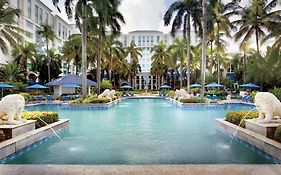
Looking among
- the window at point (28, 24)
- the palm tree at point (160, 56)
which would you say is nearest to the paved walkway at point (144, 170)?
the window at point (28, 24)

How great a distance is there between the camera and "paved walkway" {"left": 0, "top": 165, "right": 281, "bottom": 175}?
4953 mm

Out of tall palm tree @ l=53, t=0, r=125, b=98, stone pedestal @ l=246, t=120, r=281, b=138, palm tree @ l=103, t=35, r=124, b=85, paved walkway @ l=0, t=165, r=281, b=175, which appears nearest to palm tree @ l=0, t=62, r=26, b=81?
palm tree @ l=103, t=35, r=124, b=85

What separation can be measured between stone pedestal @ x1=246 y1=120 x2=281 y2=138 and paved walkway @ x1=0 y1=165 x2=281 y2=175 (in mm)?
2409

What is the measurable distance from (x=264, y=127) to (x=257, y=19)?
27267 millimetres

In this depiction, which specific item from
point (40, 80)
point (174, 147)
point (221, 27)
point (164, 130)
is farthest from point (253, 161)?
point (40, 80)

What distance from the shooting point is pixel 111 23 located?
97.1 feet

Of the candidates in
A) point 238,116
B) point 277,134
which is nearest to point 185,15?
point 238,116

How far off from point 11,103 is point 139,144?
4125mm

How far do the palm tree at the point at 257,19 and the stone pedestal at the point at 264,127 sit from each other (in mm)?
24831

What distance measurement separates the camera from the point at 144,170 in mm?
5137

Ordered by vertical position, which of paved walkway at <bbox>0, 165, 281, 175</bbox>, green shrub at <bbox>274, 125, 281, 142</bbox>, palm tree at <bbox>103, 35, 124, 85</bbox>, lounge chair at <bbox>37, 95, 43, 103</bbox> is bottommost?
paved walkway at <bbox>0, 165, 281, 175</bbox>

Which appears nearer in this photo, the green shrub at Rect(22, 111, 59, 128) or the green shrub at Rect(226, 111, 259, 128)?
the green shrub at Rect(22, 111, 59, 128)

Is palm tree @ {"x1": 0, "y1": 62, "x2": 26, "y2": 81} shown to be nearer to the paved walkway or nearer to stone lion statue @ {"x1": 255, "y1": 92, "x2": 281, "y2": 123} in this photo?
the paved walkway

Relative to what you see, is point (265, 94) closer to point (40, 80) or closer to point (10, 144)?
point (10, 144)
